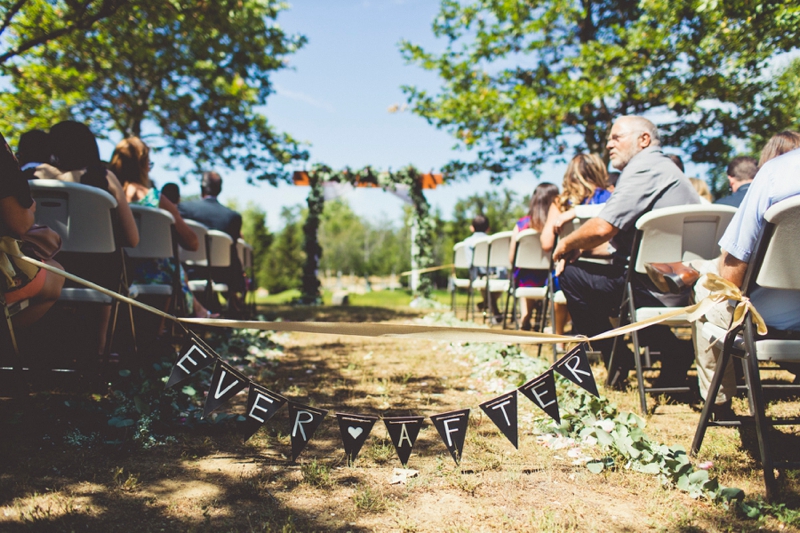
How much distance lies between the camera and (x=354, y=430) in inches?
80.7

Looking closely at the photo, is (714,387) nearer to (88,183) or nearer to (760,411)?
(760,411)

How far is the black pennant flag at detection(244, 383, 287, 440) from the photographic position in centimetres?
204

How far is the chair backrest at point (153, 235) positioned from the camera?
3.70 meters

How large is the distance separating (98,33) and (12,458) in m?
11.1

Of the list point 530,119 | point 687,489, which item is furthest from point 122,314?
point 530,119

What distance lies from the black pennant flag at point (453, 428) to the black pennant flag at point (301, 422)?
46 cm

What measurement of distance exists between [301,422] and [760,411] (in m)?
1.72

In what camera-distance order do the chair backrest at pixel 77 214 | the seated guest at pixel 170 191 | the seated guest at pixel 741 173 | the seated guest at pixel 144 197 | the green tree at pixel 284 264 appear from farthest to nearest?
the green tree at pixel 284 264 → the seated guest at pixel 170 191 → the seated guest at pixel 741 173 → the seated guest at pixel 144 197 → the chair backrest at pixel 77 214

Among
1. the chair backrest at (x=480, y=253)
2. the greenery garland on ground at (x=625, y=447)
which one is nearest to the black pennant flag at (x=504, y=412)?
the greenery garland on ground at (x=625, y=447)

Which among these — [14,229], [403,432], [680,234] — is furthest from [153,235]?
[680,234]

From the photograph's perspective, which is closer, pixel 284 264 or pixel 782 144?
pixel 782 144

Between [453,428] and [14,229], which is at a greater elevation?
[14,229]

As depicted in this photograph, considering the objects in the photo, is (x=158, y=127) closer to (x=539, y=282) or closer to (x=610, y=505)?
(x=539, y=282)

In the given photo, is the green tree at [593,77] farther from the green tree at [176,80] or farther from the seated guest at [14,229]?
the seated guest at [14,229]
